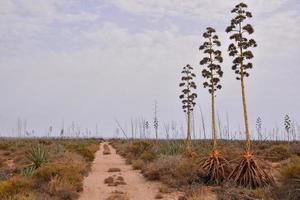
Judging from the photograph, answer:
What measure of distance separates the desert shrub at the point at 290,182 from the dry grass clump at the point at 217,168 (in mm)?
5033

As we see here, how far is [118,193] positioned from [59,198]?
2.87 metres

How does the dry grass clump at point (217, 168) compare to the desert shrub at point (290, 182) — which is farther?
the dry grass clump at point (217, 168)

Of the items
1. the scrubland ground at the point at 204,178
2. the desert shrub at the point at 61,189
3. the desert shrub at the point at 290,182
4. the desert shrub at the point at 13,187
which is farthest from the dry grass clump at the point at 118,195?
the desert shrub at the point at 290,182

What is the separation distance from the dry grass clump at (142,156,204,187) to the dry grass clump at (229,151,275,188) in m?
2.56

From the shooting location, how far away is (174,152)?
88.7ft

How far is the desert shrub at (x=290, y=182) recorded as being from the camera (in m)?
13.1

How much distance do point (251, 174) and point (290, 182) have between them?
11.9ft

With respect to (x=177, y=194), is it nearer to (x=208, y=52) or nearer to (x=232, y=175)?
(x=232, y=175)

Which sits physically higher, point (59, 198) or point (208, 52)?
point (208, 52)

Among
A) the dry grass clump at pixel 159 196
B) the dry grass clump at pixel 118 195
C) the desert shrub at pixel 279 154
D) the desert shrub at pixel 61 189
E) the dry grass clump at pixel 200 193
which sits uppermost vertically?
the desert shrub at pixel 279 154

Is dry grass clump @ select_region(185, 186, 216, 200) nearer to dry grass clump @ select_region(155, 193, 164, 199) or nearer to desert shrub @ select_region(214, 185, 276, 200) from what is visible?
desert shrub @ select_region(214, 185, 276, 200)

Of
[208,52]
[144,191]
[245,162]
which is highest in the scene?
A: [208,52]

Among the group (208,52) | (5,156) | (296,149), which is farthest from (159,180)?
(5,156)

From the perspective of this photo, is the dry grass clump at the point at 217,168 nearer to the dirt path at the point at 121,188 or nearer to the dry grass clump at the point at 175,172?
the dry grass clump at the point at 175,172
